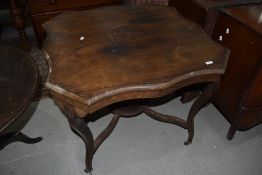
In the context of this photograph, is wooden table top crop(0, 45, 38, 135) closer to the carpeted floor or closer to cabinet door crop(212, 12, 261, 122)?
the carpeted floor

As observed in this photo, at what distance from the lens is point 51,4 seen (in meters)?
2.09

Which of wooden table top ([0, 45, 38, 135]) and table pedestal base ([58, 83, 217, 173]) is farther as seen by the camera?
table pedestal base ([58, 83, 217, 173])

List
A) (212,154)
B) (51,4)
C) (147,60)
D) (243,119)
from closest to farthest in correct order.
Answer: (147,60), (243,119), (212,154), (51,4)

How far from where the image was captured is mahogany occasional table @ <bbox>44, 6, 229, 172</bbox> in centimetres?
108

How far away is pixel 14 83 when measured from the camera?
A: 3.65 feet

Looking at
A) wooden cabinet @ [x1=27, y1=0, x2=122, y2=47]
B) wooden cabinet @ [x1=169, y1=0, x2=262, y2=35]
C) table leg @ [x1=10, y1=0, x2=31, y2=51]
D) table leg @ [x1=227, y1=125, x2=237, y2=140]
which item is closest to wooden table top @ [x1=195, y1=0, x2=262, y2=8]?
wooden cabinet @ [x1=169, y1=0, x2=262, y2=35]

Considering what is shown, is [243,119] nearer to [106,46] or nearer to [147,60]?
[147,60]

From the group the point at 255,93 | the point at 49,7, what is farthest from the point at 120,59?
the point at 49,7

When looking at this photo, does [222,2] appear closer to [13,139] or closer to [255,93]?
[255,93]

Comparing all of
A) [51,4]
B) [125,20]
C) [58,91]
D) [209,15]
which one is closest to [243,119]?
[209,15]

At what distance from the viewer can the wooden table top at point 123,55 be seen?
1072 millimetres

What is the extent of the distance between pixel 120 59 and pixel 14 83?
0.51 metres

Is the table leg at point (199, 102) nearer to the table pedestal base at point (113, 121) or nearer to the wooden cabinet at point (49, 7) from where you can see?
the table pedestal base at point (113, 121)

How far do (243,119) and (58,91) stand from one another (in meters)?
1.23
